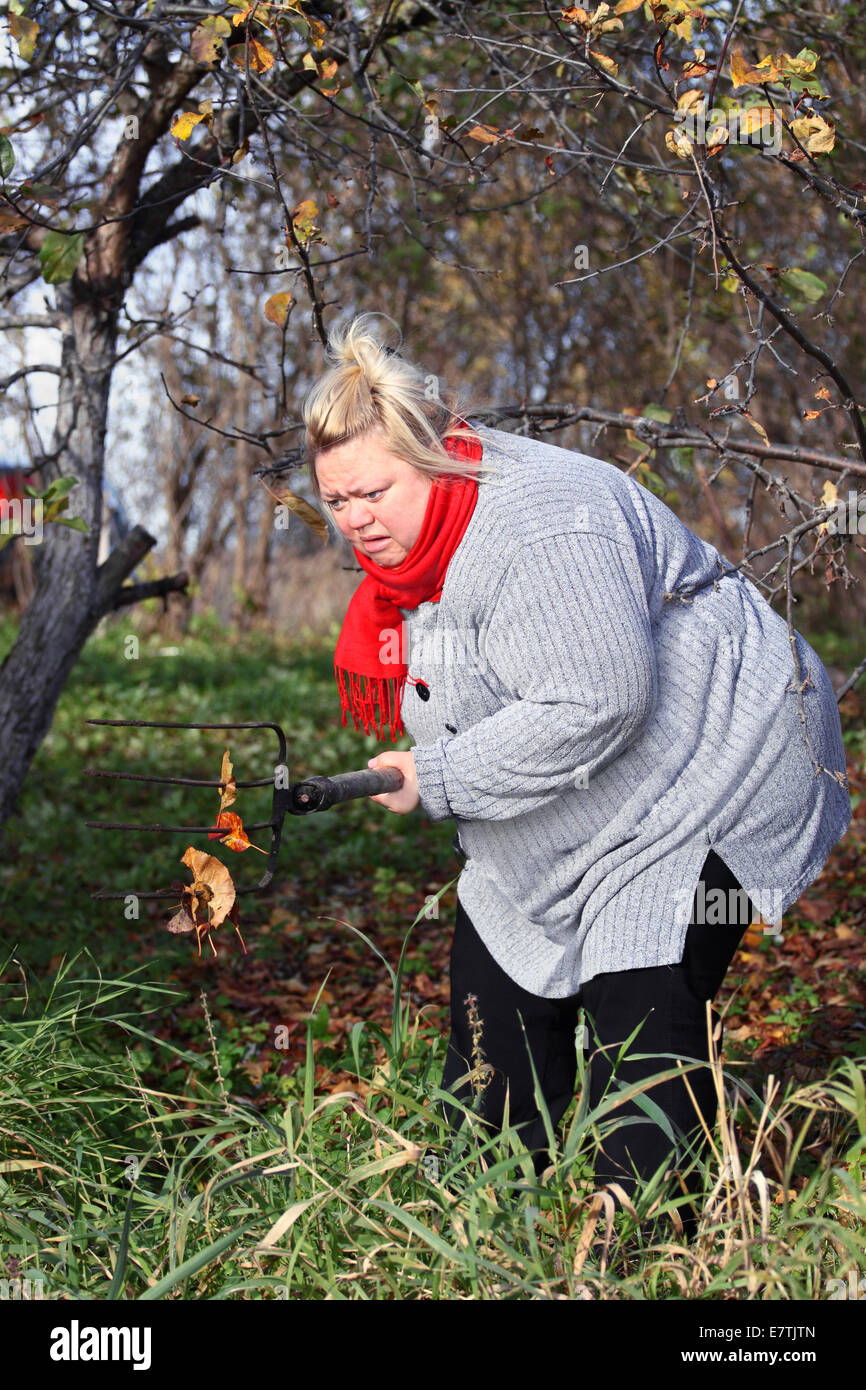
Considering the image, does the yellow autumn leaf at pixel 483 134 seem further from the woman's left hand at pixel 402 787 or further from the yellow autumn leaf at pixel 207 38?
the woman's left hand at pixel 402 787

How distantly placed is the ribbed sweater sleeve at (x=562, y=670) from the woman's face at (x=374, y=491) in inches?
8.0

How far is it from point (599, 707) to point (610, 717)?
3 cm

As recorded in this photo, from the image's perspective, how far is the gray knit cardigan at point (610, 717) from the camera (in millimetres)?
1923

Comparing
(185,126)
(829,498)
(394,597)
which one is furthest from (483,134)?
(394,597)

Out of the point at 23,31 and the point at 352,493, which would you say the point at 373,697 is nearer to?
the point at 352,493

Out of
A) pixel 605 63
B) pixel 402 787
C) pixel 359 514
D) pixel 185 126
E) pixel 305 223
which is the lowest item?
pixel 402 787

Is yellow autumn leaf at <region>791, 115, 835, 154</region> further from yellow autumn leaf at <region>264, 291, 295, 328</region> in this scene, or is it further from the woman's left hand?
the woman's left hand

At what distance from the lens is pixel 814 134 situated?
2.41 m

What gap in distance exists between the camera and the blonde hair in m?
2.01

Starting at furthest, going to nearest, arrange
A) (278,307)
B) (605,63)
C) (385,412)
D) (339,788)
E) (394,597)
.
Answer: (278,307) → (605,63) → (394,597) → (385,412) → (339,788)

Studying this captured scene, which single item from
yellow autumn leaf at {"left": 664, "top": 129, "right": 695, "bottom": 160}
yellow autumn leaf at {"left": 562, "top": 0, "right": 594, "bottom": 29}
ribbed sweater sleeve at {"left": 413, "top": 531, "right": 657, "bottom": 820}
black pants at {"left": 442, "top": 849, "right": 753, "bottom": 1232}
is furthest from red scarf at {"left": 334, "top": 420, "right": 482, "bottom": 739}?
yellow autumn leaf at {"left": 562, "top": 0, "right": 594, "bottom": 29}

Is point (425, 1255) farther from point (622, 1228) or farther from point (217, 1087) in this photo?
point (217, 1087)

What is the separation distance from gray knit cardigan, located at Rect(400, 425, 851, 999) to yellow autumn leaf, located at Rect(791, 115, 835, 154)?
843mm

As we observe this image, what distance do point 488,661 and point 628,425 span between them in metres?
1.26
